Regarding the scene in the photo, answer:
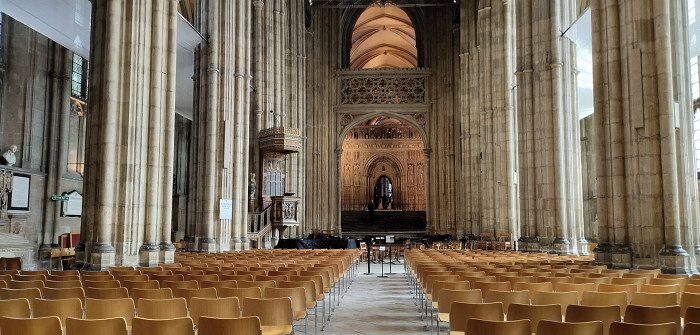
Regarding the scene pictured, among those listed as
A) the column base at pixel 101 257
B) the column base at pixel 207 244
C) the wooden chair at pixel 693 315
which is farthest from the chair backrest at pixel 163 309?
the column base at pixel 207 244

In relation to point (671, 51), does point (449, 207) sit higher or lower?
lower

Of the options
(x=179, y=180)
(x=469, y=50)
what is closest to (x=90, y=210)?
(x=179, y=180)

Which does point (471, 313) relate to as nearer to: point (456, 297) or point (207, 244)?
point (456, 297)

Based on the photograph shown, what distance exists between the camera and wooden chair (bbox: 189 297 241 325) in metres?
5.65

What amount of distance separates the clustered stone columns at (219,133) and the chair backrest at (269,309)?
48.5 feet

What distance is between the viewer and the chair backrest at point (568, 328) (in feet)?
14.1

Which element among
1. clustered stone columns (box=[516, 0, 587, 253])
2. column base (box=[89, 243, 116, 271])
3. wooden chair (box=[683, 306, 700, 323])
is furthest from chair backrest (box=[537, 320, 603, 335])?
clustered stone columns (box=[516, 0, 587, 253])

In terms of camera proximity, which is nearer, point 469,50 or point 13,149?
point 13,149

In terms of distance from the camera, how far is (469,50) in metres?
35.3

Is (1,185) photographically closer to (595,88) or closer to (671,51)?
(595,88)

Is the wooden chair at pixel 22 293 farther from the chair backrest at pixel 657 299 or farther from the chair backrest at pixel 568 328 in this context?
the chair backrest at pixel 657 299

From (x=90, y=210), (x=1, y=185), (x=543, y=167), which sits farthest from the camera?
(x=543, y=167)

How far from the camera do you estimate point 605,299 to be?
20.3 ft

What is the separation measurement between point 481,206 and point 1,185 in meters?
23.9
